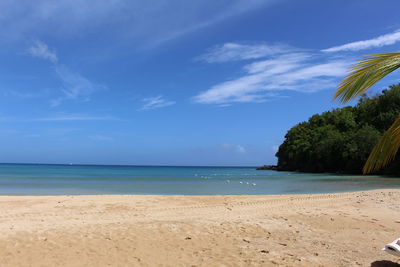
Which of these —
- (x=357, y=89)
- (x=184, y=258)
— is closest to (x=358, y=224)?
(x=184, y=258)

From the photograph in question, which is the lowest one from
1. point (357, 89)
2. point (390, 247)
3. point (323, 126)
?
point (390, 247)

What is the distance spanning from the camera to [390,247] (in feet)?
14.4

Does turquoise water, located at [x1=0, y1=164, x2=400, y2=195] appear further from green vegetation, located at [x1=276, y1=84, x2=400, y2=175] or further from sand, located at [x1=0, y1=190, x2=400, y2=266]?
green vegetation, located at [x1=276, y1=84, x2=400, y2=175]

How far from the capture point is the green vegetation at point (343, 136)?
4914cm

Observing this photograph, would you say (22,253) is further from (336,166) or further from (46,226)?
(336,166)

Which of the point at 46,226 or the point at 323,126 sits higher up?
the point at 323,126

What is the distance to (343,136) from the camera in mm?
57906

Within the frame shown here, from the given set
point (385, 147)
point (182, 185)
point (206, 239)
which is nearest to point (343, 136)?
point (182, 185)

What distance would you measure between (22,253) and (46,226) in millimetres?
2088

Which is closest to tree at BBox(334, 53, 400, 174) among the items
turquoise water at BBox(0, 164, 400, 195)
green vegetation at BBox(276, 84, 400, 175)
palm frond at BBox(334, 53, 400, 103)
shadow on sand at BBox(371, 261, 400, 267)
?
palm frond at BBox(334, 53, 400, 103)

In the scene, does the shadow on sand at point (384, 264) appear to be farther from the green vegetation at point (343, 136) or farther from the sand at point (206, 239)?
the green vegetation at point (343, 136)

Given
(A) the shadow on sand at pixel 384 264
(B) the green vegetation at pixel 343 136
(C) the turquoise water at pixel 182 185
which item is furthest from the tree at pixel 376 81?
(B) the green vegetation at pixel 343 136

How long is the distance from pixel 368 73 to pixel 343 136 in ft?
192

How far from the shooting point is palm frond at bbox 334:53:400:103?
372cm
